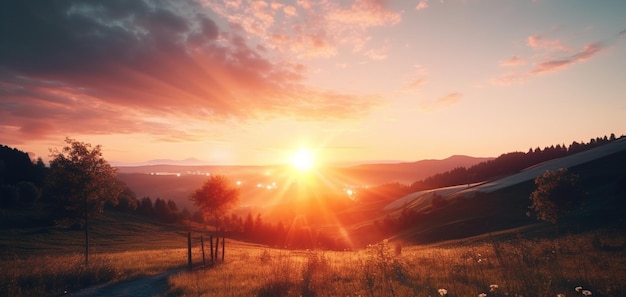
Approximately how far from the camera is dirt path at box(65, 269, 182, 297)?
16.9 metres

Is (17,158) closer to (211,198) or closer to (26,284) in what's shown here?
(211,198)

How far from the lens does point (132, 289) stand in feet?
59.9

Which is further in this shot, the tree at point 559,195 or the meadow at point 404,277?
the tree at point 559,195

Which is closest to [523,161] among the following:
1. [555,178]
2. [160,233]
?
[555,178]

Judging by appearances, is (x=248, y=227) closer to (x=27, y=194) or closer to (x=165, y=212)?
(x=165, y=212)

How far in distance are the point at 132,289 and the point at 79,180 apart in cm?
1560

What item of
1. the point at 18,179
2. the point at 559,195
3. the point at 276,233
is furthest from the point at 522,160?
the point at 18,179

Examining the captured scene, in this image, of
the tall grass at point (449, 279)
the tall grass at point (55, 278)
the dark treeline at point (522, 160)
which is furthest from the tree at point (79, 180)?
the dark treeline at point (522, 160)

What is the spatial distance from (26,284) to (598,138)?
657 feet

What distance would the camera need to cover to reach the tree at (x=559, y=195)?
126ft

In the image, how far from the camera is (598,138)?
528ft

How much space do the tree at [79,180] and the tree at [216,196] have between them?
19824 millimetres

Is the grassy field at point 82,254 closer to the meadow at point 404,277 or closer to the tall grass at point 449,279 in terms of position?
the meadow at point 404,277

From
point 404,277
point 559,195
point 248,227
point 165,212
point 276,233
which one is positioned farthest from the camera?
point 165,212
